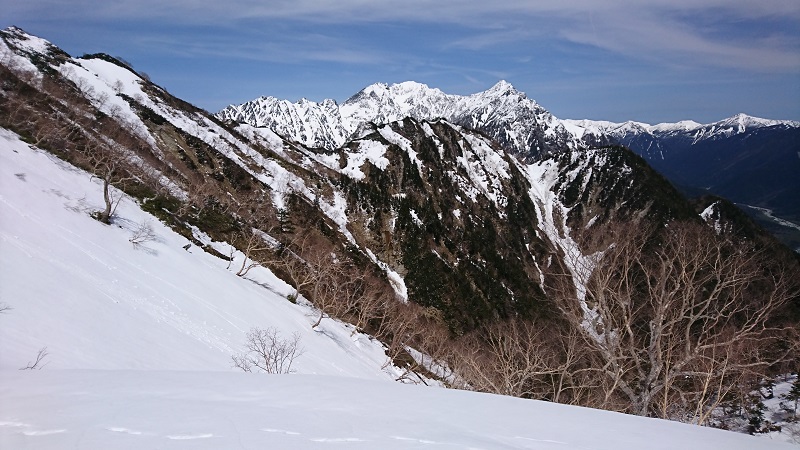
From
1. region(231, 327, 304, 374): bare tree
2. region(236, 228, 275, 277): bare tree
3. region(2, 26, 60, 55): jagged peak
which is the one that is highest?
region(2, 26, 60, 55): jagged peak

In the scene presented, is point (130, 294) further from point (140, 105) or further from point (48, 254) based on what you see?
point (140, 105)

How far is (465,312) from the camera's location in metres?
99.4

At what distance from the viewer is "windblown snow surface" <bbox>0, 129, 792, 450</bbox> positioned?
5.44m

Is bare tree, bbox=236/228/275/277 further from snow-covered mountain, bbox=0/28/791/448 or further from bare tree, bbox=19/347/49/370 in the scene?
bare tree, bbox=19/347/49/370

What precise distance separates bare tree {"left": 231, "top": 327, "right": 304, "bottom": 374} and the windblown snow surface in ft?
2.52

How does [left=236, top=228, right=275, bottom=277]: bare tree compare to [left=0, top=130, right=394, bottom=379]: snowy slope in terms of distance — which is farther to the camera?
[left=236, top=228, right=275, bottom=277]: bare tree

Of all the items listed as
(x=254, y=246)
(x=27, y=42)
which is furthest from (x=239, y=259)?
(x=27, y=42)

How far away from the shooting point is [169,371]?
8.50 m

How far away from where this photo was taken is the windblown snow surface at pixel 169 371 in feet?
17.8

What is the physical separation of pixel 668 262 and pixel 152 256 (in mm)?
27241

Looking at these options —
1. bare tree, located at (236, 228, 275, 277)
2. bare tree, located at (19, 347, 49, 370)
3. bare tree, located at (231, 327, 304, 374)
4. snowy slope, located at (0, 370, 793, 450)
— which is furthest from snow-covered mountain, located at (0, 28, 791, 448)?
bare tree, located at (231, 327, 304, 374)

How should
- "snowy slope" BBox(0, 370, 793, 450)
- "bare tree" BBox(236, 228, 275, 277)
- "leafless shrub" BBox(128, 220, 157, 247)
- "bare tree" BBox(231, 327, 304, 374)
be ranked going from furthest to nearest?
"bare tree" BBox(236, 228, 275, 277), "leafless shrub" BBox(128, 220, 157, 247), "bare tree" BBox(231, 327, 304, 374), "snowy slope" BBox(0, 370, 793, 450)

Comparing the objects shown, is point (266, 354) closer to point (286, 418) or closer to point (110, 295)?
point (110, 295)

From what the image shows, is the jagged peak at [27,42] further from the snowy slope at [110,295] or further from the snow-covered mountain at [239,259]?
the snowy slope at [110,295]
